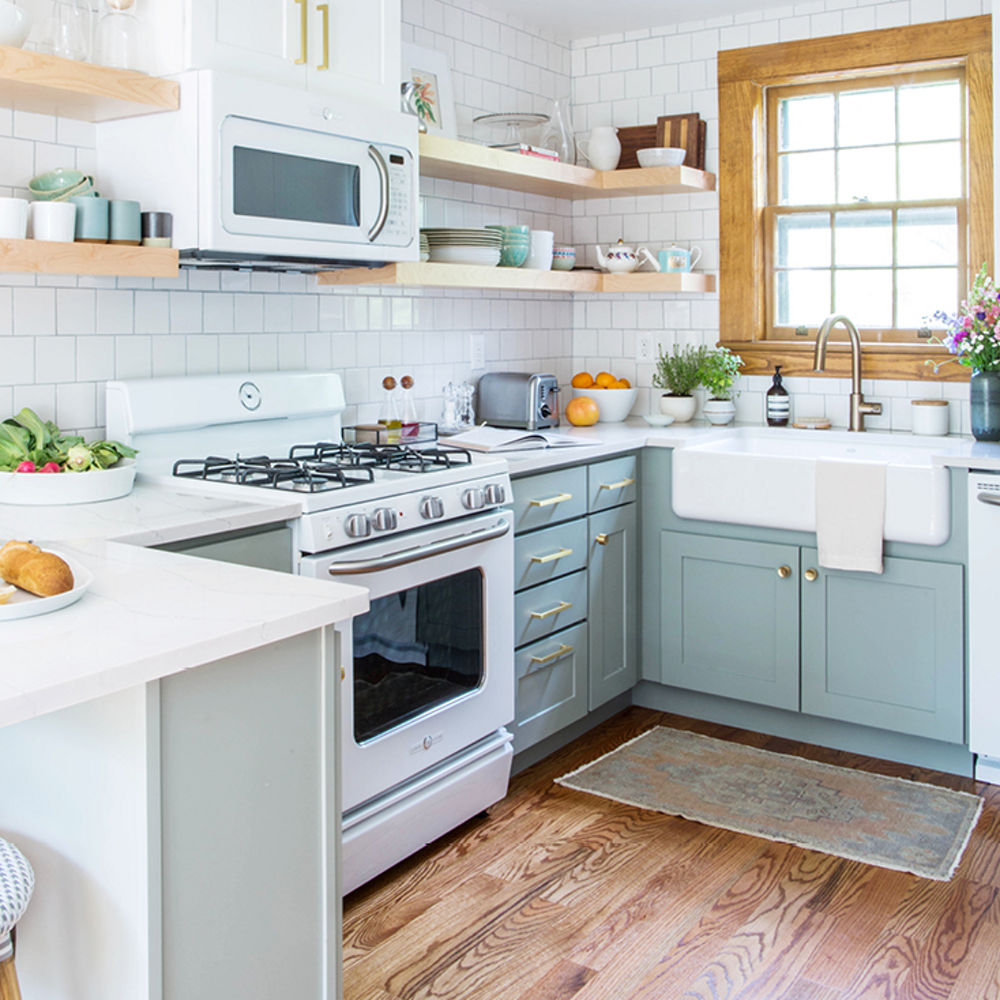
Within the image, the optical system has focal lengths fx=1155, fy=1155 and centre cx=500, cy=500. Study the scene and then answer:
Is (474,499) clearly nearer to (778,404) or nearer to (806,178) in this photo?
(778,404)

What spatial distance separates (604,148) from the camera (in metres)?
4.27

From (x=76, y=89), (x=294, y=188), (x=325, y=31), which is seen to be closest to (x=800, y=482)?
(x=294, y=188)

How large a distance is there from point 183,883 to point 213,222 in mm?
1517

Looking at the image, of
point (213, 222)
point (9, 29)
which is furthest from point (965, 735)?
point (9, 29)

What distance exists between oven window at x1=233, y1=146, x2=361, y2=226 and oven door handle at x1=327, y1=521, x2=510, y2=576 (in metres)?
0.83

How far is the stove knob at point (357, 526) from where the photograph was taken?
8.33 ft

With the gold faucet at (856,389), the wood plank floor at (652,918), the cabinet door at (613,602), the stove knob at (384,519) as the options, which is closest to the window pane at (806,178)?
the gold faucet at (856,389)

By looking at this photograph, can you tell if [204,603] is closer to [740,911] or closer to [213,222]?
[213,222]

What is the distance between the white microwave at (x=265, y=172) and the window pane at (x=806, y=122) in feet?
5.88

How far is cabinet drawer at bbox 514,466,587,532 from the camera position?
10.6 ft

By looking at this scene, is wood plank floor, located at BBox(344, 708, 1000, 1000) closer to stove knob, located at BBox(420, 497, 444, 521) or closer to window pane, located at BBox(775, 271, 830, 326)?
stove knob, located at BBox(420, 497, 444, 521)

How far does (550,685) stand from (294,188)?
5.22 ft

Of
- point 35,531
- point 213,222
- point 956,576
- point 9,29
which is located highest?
point 9,29

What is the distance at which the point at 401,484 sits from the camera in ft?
8.91
